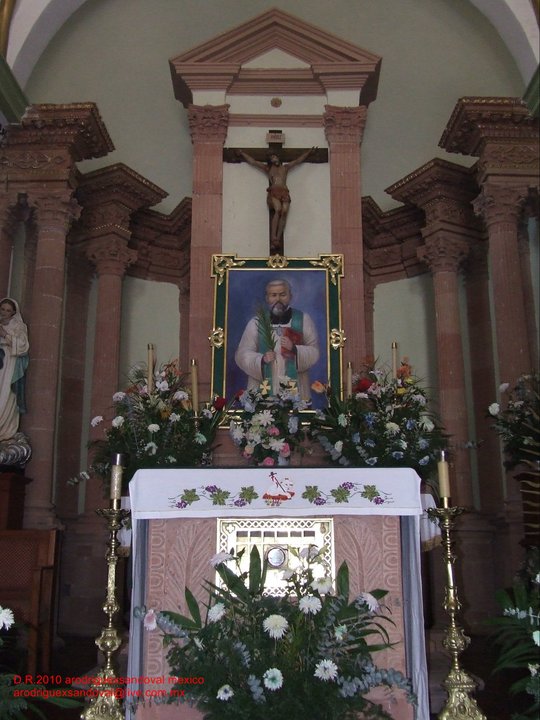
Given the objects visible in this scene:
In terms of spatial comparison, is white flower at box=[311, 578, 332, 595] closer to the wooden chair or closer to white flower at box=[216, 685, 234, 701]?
white flower at box=[216, 685, 234, 701]

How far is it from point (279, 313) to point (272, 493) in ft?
11.5

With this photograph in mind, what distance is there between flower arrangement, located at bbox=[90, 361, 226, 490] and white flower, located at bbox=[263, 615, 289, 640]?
8.20ft

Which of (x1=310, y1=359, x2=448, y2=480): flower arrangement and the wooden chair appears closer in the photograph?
(x1=310, y1=359, x2=448, y2=480): flower arrangement

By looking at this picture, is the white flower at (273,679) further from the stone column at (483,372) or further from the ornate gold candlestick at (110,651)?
the stone column at (483,372)

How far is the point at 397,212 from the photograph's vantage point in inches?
432

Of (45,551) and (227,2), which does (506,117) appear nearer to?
(227,2)

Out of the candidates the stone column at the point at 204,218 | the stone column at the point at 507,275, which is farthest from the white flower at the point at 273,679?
the stone column at the point at 507,275

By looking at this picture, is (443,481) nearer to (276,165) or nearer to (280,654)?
(280,654)

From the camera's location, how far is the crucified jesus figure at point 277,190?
8.13m

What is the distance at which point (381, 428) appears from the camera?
237 inches

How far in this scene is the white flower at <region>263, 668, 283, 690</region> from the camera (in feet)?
11.0

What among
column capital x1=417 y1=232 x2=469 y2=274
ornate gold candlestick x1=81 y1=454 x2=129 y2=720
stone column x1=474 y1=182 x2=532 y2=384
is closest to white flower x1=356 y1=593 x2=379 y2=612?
ornate gold candlestick x1=81 y1=454 x2=129 y2=720

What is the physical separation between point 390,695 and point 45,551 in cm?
361

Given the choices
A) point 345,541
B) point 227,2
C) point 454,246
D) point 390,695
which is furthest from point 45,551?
point 227,2
